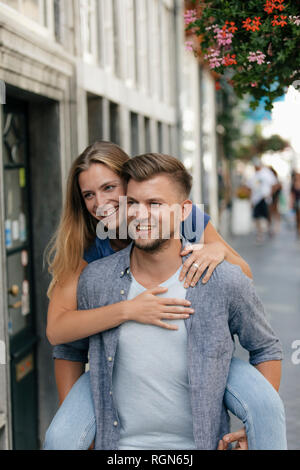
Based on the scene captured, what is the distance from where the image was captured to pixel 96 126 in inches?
259

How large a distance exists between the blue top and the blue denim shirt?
36cm

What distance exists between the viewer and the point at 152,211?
264 cm

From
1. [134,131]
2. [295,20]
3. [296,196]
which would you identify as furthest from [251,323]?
[296,196]

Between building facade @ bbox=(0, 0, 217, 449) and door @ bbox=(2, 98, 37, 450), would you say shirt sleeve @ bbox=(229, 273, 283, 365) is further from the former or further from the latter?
door @ bbox=(2, 98, 37, 450)

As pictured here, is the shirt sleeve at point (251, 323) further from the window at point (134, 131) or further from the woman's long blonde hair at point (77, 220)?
the window at point (134, 131)

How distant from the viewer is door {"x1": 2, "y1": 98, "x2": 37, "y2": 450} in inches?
194

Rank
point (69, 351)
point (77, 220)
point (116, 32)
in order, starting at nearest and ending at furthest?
point (69, 351)
point (77, 220)
point (116, 32)

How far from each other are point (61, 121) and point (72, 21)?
0.87m

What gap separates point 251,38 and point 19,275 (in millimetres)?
2811

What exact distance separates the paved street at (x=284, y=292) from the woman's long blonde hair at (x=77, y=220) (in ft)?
8.20

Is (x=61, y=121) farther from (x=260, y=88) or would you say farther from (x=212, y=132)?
(x=212, y=132)

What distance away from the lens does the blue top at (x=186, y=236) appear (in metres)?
3.22

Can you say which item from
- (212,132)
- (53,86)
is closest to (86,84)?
(53,86)

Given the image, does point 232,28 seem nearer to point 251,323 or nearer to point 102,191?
point 102,191
